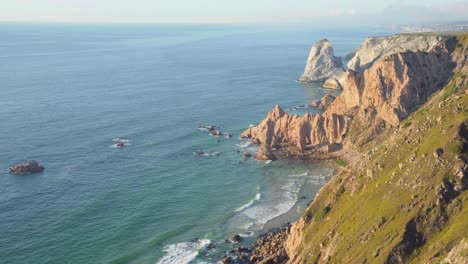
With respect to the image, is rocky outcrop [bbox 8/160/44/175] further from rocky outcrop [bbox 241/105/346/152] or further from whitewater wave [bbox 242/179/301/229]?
rocky outcrop [bbox 241/105/346/152]

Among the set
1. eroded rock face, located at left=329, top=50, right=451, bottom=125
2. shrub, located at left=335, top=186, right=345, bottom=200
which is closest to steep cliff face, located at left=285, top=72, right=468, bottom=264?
shrub, located at left=335, top=186, right=345, bottom=200

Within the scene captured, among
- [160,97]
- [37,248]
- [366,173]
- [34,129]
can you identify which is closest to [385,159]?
[366,173]

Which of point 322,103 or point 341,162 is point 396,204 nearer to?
point 341,162

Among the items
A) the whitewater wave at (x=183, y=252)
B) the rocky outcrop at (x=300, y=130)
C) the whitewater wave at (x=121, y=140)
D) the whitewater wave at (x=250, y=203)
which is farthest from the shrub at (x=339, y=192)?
the whitewater wave at (x=121, y=140)

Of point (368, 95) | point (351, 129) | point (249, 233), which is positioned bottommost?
point (249, 233)

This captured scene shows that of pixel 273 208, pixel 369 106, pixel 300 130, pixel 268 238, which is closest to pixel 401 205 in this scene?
pixel 268 238

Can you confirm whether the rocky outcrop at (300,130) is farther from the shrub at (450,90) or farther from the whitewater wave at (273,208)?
the shrub at (450,90)

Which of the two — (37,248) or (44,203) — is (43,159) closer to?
(44,203)
